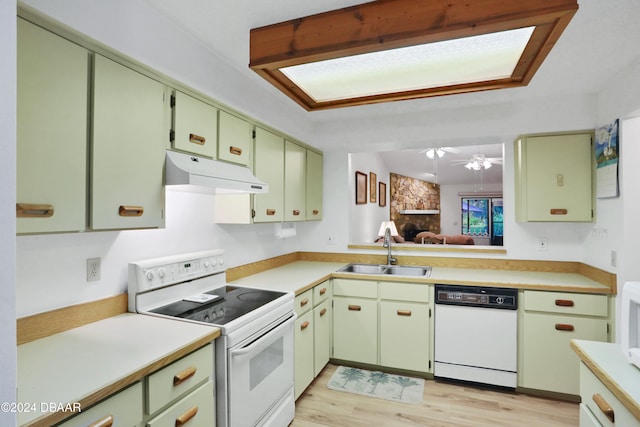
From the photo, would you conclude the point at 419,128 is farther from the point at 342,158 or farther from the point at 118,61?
the point at 118,61

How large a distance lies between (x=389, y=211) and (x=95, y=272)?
664 centimetres

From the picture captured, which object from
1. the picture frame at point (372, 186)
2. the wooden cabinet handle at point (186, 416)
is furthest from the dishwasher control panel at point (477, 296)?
the picture frame at point (372, 186)

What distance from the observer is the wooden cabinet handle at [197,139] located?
71.5 inches

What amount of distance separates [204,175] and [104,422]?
1.08 meters

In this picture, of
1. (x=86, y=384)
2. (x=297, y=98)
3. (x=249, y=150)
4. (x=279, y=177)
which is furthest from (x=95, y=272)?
(x=297, y=98)

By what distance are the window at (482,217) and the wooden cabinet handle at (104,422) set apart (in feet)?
31.9

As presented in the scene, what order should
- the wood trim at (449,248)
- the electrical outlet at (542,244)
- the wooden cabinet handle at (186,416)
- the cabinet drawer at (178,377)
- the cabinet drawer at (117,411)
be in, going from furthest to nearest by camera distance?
the wood trim at (449,248) → the electrical outlet at (542,244) → the wooden cabinet handle at (186,416) → the cabinet drawer at (178,377) → the cabinet drawer at (117,411)

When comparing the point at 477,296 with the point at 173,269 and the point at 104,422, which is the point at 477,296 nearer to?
the point at 173,269

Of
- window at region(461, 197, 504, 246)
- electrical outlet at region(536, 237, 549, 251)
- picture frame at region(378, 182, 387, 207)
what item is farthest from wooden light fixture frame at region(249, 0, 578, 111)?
window at region(461, 197, 504, 246)

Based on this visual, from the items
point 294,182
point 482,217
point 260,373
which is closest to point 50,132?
point 260,373

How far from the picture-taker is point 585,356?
1318 mm

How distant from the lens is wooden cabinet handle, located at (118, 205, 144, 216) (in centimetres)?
145

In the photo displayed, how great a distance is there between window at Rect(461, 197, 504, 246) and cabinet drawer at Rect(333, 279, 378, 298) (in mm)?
7605

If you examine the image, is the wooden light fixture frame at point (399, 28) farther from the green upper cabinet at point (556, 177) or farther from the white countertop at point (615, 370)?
the white countertop at point (615, 370)
